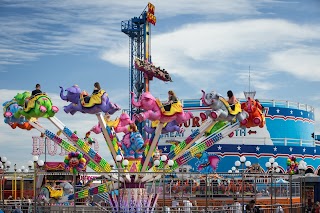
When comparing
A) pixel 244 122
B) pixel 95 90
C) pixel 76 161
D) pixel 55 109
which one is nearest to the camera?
pixel 95 90

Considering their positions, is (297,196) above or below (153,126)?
below

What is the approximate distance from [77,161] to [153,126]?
17.3 ft

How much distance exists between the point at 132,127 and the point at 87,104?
15.8 ft

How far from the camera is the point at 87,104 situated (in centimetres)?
2514

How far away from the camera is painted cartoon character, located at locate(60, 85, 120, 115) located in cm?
2508

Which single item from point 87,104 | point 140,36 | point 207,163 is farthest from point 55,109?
point 140,36

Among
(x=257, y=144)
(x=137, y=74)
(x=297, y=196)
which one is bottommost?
(x=297, y=196)

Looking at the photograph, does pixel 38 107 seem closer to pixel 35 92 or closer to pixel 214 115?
pixel 35 92

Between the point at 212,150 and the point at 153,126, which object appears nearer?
the point at 153,126

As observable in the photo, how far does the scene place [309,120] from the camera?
2009 inches

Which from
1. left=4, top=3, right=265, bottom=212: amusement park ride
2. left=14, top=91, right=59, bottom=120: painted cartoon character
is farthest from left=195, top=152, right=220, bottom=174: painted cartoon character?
left=14, top=91, right=59, bottom=120: painted cartoon character

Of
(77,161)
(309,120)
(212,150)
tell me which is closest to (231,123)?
(77,161)

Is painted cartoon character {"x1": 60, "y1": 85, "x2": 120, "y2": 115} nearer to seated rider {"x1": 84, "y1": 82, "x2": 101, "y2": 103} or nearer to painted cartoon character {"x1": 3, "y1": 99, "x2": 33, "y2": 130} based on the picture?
seated rider {"x1": 84, "y1": 82, "x2": 101, "y2": 103}

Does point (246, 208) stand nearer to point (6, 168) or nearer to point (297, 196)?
point (297, 196)
